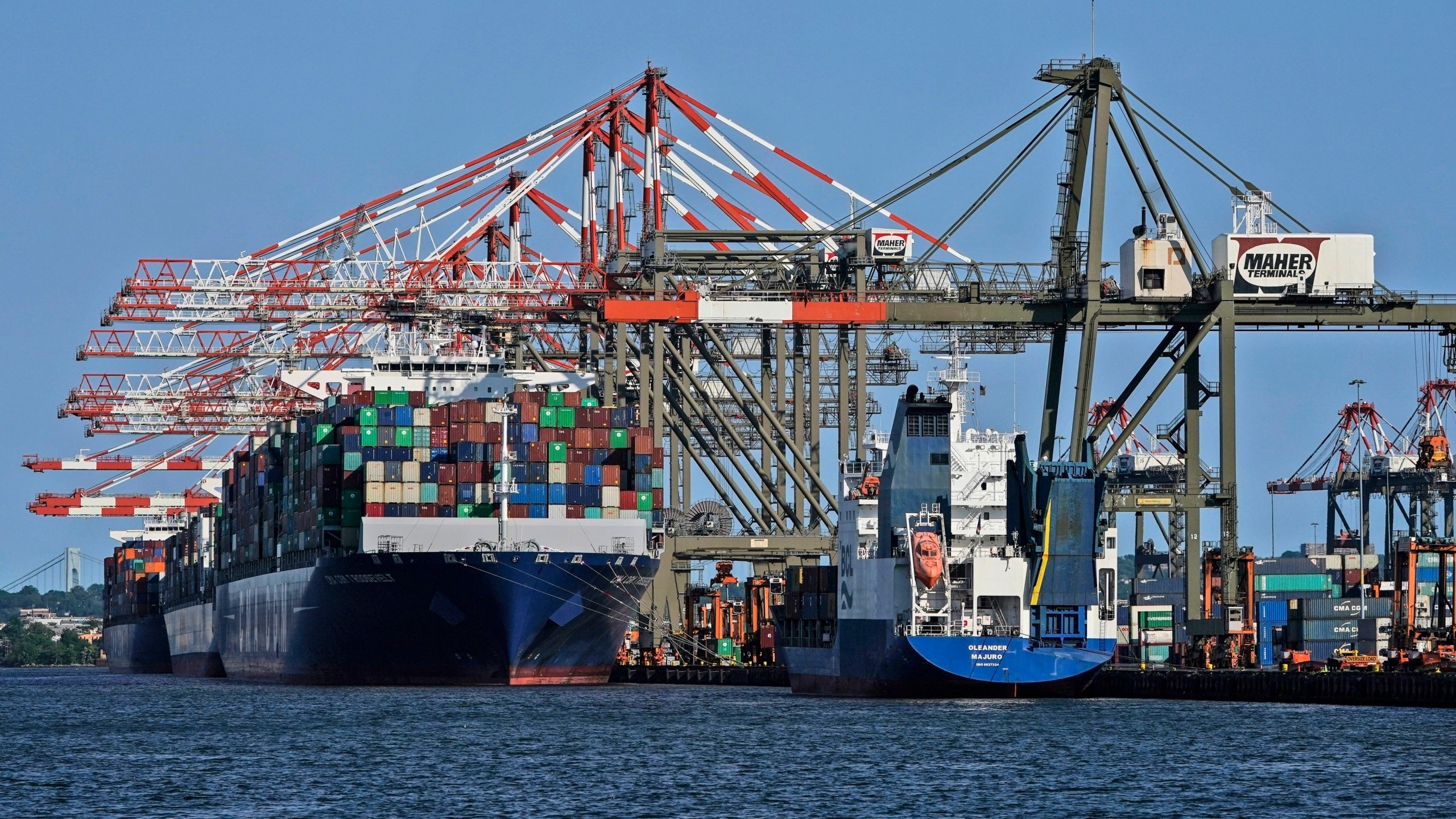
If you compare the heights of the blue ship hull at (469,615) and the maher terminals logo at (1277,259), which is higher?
the maher terminals logo at (1277,259)

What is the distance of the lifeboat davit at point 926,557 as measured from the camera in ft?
169

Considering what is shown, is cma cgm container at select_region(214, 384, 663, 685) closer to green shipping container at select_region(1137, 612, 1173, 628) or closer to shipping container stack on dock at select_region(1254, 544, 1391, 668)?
green shipping container at select_region(1137, 612, 1173, 628)

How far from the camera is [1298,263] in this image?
201 feet

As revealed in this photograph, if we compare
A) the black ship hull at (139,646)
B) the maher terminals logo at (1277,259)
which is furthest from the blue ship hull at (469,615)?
the black ship hull at (139,646)

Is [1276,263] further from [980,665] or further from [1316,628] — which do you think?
[980,665]

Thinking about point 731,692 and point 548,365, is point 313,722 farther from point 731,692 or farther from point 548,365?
point 548,365

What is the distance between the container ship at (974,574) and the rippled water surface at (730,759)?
1094 millimetres

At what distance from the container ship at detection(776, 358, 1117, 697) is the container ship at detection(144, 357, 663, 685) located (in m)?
11.5

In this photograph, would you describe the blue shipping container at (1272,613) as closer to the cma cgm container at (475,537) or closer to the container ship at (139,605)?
the cma cgm container at (475,537)

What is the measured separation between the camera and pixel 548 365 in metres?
86.7

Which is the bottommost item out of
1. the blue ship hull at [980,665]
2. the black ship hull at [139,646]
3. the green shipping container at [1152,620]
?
the black ship hull at [139,646]

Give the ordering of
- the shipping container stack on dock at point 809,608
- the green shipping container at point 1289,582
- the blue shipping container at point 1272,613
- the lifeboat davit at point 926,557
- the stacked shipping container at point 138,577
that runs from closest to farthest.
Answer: the lifeboat davit at point 926,557
the shipping container stack on dock at point 809,608
the blue shipping container at point 1272,613
the green shipping container at point 1289,582
the stacked shipping container at point 138,577

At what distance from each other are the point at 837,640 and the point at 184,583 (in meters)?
60.4

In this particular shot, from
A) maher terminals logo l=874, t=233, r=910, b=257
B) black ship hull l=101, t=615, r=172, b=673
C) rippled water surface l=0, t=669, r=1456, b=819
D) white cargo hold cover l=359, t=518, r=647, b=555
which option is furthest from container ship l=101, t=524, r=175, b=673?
rippled water surface l=0, t=669, r=1456, b=819
